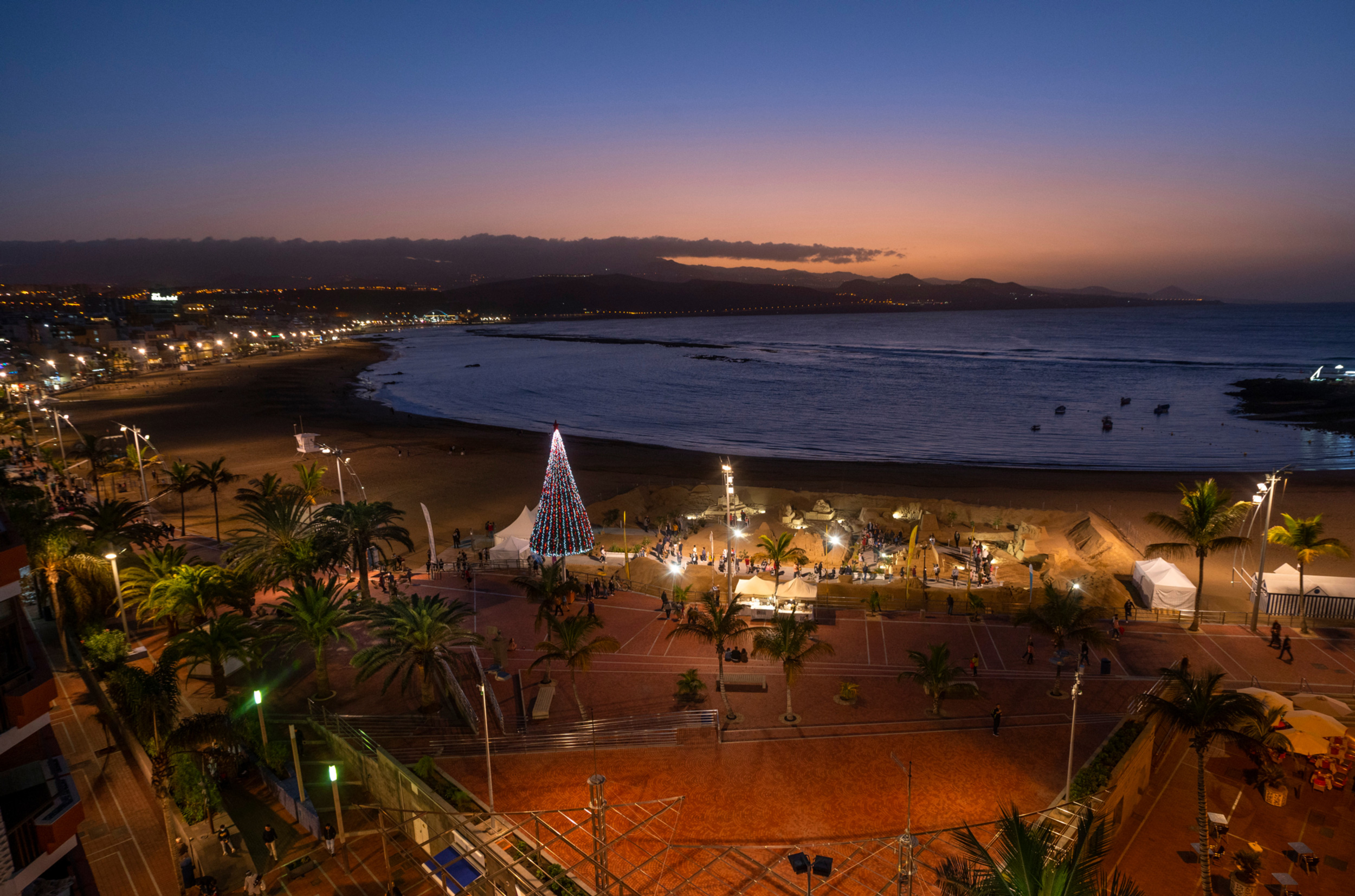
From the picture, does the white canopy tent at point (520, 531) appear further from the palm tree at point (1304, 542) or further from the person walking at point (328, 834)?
the palm tree at point (1304, 542)

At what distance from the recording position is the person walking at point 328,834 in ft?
47.7

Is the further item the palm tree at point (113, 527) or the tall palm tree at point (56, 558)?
the palm tree at point (113, 527)

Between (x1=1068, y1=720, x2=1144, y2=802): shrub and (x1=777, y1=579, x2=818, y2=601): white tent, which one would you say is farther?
(x1=777, y1=579, x2=818, y2=601): white tent

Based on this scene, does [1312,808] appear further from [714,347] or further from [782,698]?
[714,347]

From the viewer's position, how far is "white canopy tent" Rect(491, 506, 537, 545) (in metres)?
30.4

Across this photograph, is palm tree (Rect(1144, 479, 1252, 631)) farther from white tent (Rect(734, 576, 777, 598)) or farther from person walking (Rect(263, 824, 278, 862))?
person walking (Rect(263, 824, 278, 862))

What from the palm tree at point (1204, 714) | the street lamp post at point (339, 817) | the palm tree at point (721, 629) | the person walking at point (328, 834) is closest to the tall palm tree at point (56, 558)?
the person walking at point (328, 834)

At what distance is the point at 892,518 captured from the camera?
1444 inches

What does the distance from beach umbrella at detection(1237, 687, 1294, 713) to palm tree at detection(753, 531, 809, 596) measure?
44.1 feet

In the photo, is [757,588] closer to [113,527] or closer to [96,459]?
[113,527]

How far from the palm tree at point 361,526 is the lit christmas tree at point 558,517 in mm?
5932

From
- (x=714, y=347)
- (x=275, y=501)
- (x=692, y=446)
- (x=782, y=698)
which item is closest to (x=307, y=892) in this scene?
(x=782, y=698)

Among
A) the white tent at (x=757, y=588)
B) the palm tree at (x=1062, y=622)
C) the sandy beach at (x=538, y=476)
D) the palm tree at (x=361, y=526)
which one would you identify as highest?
the palm tree at (x=361, y=526)

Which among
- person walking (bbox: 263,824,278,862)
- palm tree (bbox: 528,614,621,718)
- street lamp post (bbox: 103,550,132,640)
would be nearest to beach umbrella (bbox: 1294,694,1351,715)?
palm tree (bbox: 528,614,621,718)
